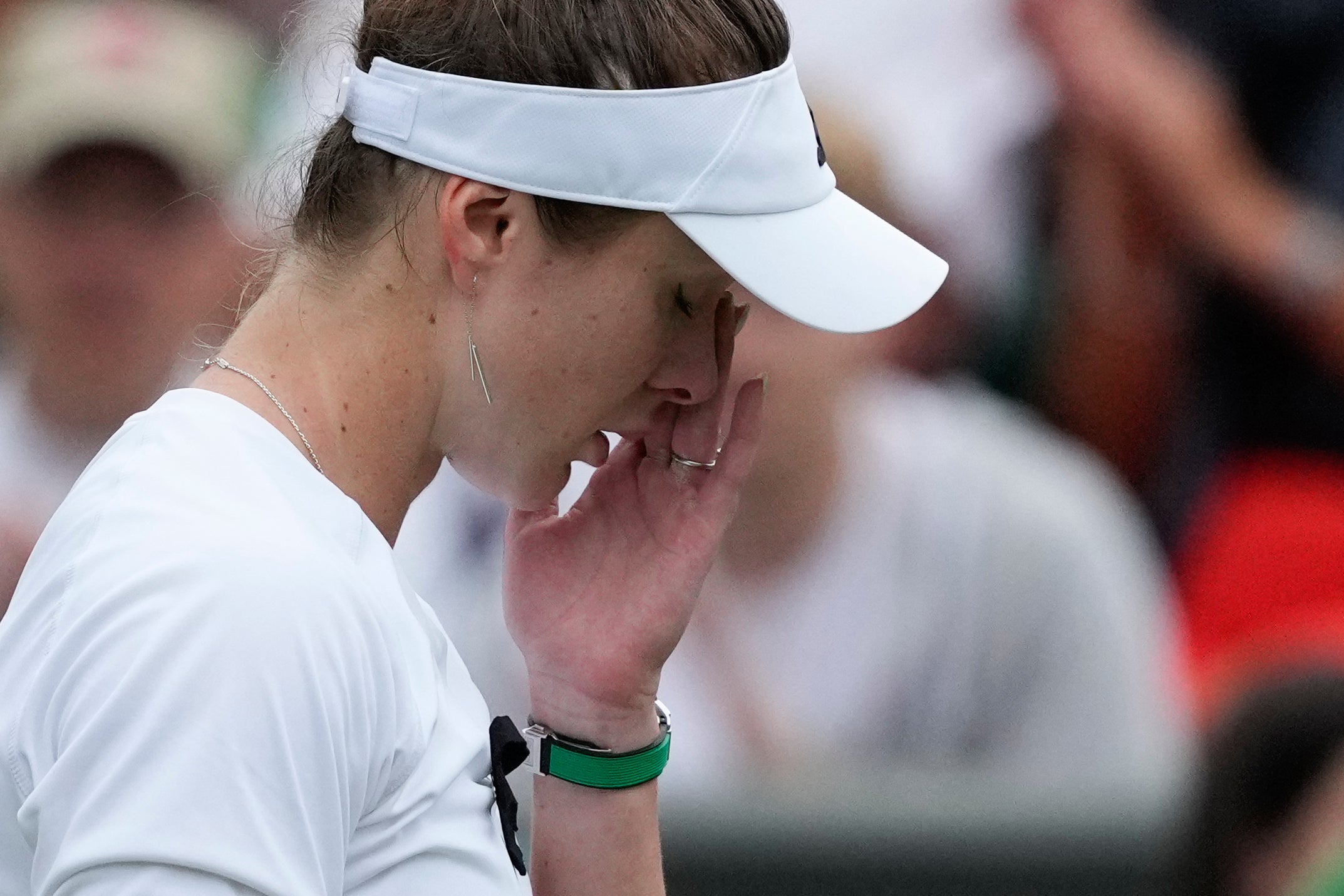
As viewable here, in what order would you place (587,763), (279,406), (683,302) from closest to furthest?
(279,406), (683,302), (587,763)

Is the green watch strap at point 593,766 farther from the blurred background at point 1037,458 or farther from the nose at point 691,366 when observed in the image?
the blurred background at point 1037,458

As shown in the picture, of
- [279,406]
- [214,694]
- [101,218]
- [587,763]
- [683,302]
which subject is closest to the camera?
[214,694]

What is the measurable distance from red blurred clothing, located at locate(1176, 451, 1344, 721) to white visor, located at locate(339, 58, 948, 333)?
1906 mm

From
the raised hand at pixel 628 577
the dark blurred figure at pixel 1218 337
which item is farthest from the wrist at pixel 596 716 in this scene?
the dark blurred figure at pixel 1218 337

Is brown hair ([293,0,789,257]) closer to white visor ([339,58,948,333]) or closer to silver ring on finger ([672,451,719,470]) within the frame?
white visor ([339,58,948,333])

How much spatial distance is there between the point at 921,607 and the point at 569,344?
5.98 feet

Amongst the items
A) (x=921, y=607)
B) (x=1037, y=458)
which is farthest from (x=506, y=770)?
(x=1037, y=458)

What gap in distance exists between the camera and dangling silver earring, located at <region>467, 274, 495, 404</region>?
1259 mm

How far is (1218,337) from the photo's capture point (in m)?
2.96

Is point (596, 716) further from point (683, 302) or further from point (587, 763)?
point (683, 302)

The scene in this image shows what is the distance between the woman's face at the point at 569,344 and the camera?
1252mm

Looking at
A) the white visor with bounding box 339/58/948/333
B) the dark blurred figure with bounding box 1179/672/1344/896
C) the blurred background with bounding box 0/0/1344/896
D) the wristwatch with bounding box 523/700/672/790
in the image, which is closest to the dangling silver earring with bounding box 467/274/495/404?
the white visor with bounding box 339/58/948/333

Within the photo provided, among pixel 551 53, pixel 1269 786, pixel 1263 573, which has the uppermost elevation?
pixel 551 53

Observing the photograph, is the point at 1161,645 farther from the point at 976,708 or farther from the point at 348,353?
the point at 348,353
